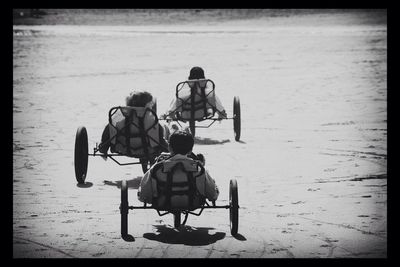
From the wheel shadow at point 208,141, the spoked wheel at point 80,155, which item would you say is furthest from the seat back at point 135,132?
the wheel shadow at point 208,141

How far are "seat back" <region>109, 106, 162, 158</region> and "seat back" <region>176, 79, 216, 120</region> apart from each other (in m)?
3.20

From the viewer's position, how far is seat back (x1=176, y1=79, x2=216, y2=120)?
14.5 meters

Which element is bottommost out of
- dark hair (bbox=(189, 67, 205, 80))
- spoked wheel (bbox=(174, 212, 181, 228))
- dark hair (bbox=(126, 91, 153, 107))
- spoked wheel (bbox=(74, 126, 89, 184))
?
spoked wheel (bbox=(174, 212, 181, 228))

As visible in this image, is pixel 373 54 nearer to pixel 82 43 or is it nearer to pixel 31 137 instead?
pixel 82 43

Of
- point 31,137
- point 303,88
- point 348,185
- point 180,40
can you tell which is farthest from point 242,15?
point 348,185

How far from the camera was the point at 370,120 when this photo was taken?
1705cm

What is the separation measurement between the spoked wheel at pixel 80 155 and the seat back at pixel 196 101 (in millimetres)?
3176

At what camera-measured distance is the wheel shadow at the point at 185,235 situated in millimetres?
8852

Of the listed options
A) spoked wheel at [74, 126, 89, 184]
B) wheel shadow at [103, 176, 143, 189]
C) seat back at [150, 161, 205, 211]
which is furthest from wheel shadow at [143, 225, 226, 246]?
spoked wheel at [74, 126, 89, 184]

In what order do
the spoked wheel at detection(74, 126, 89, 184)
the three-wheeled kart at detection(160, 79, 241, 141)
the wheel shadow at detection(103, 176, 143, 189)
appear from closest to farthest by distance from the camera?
the spoked wheel at detection(74, 126, 89, 184)
the wheel shadow at detection(103, 176, 143, 189)
the three-wheeled kart at detection(160, 79, 241, 141)

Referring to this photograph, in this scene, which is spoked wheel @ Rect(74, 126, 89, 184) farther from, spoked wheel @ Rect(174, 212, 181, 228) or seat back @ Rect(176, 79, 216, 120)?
seat back @ Rect(176, 79, 216, 120)

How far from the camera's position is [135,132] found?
11.3 metres

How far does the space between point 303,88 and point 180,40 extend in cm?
1342
